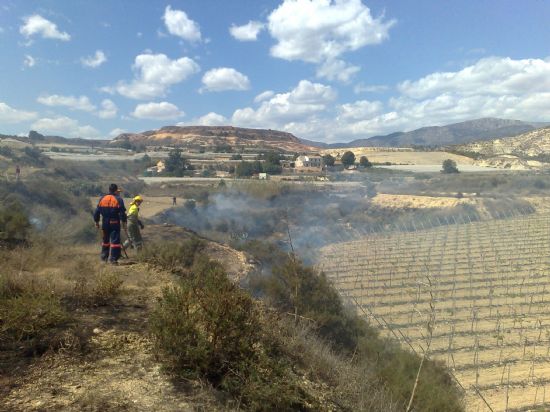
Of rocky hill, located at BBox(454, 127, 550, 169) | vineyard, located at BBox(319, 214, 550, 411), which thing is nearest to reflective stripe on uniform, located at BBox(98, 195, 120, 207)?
A: vineyard, located at BBox(319, 214, 550, 411)

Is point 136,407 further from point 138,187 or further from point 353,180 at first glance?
point 353,180

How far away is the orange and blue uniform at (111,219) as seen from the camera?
778 centimetres

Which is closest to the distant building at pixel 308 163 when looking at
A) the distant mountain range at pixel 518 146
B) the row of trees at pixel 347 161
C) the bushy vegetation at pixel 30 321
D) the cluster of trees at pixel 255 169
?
the row of trees at pixel 347 161

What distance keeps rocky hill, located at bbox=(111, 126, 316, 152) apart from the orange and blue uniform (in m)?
97.3

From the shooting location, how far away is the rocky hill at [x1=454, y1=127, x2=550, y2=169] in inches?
2766

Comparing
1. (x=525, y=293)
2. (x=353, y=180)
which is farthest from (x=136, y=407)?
(x=353, y=180)

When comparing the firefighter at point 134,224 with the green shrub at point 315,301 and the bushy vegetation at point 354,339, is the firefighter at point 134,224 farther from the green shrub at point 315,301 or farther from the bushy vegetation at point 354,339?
the green shrub at point 315,301

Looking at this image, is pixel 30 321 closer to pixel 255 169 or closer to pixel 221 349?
pixel 221 349

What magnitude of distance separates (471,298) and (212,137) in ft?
328

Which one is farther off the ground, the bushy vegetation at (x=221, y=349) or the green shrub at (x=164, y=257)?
the bushy vegetation at (x=221, y=349)

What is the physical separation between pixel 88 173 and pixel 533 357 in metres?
45.6

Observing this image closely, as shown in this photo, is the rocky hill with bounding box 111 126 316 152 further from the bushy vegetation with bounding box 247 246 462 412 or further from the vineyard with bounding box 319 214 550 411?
the bushy vegetation with bounding box 247 246 462 412

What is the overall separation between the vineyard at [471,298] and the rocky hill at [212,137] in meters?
79.8

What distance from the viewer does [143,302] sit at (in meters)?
5.83
